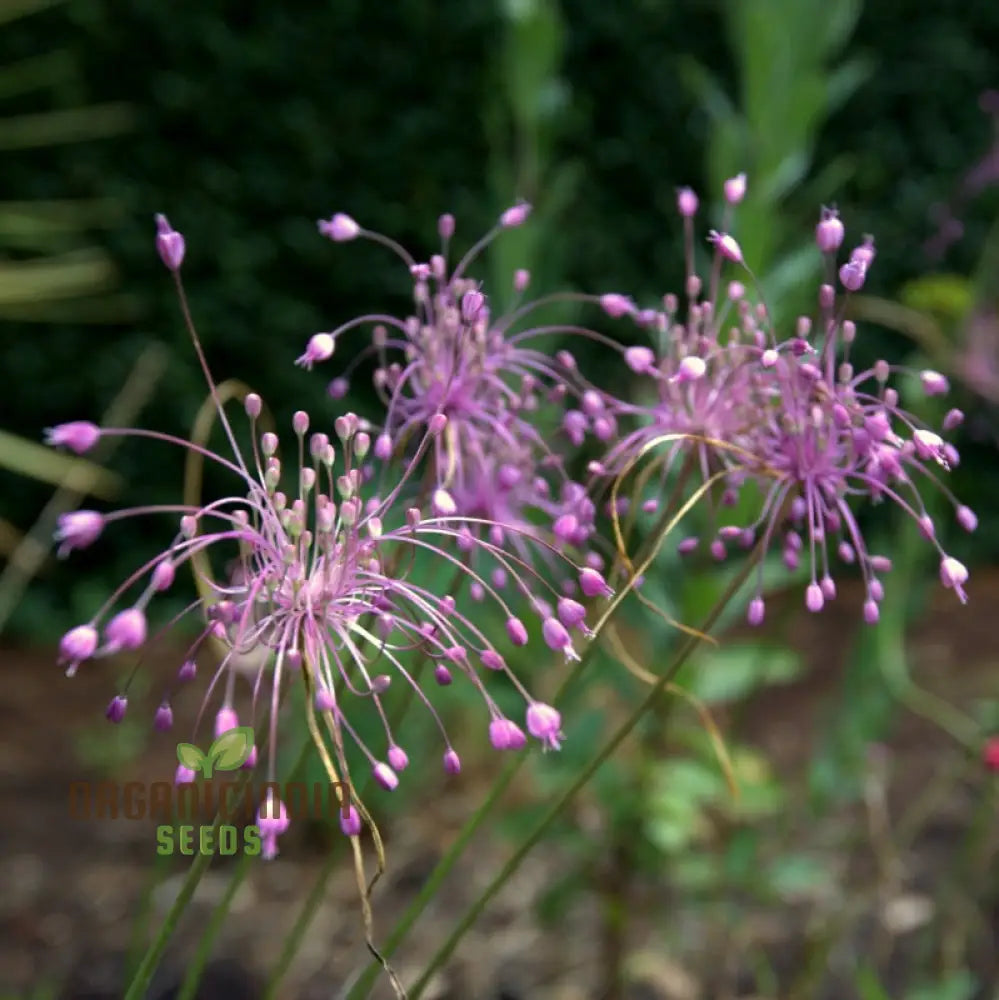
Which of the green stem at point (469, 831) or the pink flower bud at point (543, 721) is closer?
the pink flower bud at point (543, 721)

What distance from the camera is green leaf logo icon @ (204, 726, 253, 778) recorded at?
72 cm

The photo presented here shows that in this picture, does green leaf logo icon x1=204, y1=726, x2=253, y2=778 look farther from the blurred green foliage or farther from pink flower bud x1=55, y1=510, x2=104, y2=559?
the blurred green foliage

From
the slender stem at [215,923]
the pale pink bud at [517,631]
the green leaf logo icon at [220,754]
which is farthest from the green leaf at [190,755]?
the pale pink bud at [517,631]

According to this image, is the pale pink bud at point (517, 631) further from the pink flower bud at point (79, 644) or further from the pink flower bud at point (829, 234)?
the pink flower bud at point (829, 234)

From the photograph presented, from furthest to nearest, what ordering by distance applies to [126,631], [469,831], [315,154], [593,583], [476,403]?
[315,154] → [476,403] → [469,831] → [593,583] → [126,631]

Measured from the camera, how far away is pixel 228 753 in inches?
29.1

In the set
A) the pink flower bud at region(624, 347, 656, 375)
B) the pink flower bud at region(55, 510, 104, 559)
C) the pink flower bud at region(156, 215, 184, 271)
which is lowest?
the pink flower bud at region(55, 510, 104, 559)

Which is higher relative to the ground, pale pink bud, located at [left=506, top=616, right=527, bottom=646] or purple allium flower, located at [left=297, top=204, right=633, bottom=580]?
purple allium flower, located at [left=297, top=204, right=633, bottom=580]

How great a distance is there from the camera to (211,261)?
10.9 ft

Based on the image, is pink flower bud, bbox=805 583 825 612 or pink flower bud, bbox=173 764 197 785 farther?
pink flower bud, bbox=805 583 825 612

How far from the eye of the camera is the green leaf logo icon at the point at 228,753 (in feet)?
2.38

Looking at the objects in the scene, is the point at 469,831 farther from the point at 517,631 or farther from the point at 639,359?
the point at 639,359

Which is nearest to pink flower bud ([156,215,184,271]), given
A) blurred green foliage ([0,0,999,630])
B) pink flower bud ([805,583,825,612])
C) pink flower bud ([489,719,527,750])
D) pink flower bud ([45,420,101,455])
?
pink flower bud ([45,420,101,455])

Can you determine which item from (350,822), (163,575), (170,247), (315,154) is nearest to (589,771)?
(350,822)
